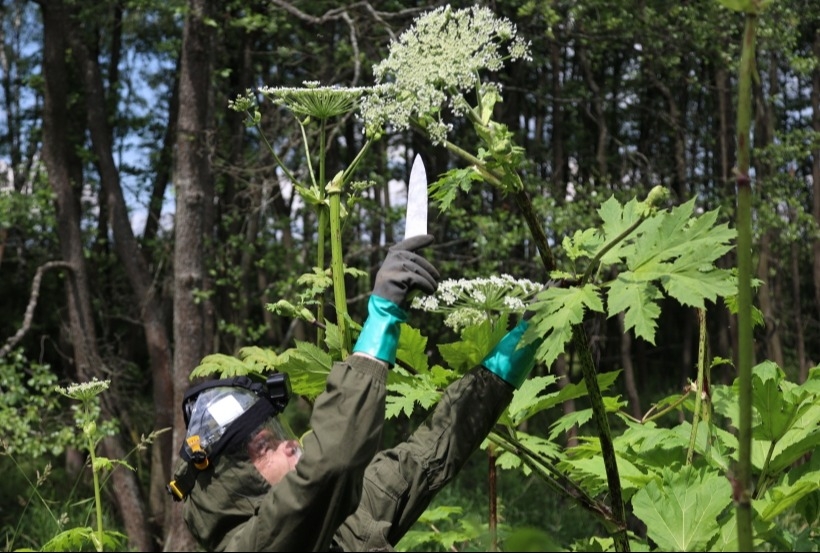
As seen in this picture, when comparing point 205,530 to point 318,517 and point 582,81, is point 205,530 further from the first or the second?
point 582,81

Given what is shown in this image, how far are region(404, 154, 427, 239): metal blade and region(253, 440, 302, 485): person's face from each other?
0.61m

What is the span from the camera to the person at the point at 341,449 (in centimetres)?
201

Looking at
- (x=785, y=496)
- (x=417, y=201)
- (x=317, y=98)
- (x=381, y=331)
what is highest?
(x=317, y=98)

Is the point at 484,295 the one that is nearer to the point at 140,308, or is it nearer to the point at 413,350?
the point at 413,350

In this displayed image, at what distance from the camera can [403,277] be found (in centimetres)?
220

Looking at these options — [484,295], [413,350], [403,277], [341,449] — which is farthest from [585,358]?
[413,350]

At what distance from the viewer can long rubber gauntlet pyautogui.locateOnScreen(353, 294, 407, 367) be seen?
2123 millimetres

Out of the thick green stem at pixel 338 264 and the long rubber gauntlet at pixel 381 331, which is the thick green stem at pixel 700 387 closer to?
the long rubber gauntlet at pixel 381 331

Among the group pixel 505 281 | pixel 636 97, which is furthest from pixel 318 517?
pixel 636 97

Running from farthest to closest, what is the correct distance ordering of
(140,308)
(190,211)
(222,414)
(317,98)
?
(140,308)
(190,211)
(317,98)
(222,414)

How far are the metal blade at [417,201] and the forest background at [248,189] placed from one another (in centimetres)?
581

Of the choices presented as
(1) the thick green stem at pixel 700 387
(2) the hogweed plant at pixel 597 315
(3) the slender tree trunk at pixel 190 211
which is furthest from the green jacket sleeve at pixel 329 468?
(3) the slender tree trunk at pixel 190 211

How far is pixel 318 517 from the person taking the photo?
6.66ft

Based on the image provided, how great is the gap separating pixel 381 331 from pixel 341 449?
300mm
